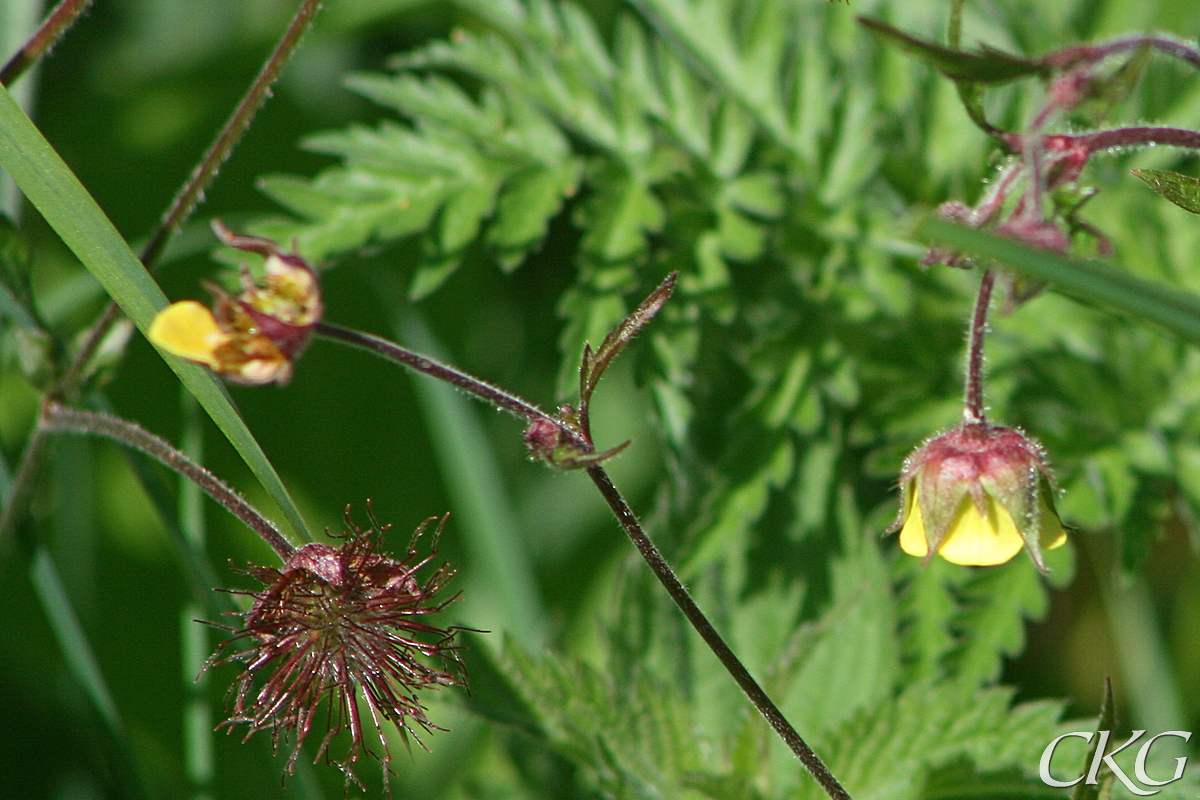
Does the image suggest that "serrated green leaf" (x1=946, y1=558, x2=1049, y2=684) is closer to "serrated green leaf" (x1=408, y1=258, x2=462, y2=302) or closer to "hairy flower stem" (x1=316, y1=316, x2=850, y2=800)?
"hairy flower stem" (x1=316, y1=316, x2=850, y2=800)

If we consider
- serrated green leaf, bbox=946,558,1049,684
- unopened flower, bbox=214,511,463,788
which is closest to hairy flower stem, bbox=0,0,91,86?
unopened flower, bbox=214,511,463,788

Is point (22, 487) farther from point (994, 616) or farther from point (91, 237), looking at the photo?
point (994, 616)

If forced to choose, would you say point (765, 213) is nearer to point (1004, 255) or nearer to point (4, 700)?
point (1004, 255)

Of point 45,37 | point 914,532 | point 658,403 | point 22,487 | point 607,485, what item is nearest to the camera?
point 607,485

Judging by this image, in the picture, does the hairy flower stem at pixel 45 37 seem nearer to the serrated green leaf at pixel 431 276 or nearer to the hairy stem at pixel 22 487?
the hairy stem at pixel 22 487

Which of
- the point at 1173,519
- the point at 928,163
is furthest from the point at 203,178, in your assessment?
the point at 1173,519

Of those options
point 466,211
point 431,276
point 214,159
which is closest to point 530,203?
point 466,211

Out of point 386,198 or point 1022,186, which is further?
point 386,198
